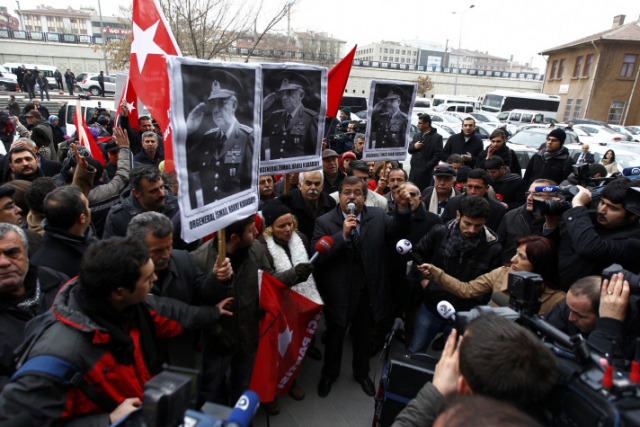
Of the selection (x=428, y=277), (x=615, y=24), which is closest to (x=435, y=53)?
(x=615, y=24)

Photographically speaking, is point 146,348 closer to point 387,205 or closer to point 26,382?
point 26,382

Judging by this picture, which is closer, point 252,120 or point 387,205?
point 252,120

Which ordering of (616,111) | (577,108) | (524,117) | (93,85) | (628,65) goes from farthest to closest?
1. (577,108)
2. (616,111)
3. (628,65)
4. (93,85)
5. (524,117)

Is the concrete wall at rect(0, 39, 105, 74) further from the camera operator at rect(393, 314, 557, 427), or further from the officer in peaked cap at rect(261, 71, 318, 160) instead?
the camera operator at rect(393, 314, 557, 427)

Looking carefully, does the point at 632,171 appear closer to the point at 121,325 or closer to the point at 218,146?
the point at 218,146

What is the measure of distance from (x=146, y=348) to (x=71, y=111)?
13.4 meters

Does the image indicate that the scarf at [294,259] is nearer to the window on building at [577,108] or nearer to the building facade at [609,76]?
the building facade at [609,76]

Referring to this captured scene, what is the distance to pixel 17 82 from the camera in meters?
25.1

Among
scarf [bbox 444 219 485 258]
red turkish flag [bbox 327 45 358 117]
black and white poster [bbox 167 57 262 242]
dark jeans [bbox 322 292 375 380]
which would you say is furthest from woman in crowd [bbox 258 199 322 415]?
red turkish flag [bbox 327 45 358 117]

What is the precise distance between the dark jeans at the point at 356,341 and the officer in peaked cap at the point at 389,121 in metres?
1.94

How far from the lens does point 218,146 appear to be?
225cm

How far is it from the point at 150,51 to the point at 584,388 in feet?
14.0

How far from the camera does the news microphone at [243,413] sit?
118 cm

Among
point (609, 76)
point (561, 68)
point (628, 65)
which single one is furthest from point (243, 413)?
point (561, 68)
